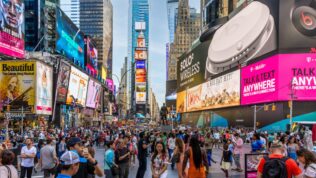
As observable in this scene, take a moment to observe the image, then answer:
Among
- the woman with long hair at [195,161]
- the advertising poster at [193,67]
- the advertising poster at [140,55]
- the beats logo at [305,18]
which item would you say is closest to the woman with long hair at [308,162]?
the woman with long hair at [195,161]

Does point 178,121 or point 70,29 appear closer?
point 70,29

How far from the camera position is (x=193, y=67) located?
367ft

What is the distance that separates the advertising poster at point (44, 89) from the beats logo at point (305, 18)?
37.0 m

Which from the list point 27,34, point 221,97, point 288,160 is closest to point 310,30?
point 221,97

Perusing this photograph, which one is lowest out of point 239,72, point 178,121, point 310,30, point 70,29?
point 178,121

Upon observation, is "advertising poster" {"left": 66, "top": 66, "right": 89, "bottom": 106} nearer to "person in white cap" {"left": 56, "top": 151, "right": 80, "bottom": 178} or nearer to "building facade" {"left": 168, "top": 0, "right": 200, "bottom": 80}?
"person in white cap" {"left": 56, "top": 151, "right": 80, "bottom": 178}

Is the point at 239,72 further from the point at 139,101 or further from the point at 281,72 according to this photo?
the point at 139,101

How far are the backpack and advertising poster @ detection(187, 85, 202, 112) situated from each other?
95.3 metres

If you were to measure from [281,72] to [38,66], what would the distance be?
35059 millimetres

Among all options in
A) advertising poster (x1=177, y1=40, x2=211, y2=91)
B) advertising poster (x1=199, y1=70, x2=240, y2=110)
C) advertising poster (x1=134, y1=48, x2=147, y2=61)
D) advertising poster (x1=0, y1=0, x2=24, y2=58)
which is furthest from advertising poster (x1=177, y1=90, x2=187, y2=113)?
advertising poster (x1=0, y1=0, x2=24, y2=58)

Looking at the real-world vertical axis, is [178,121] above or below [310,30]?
below

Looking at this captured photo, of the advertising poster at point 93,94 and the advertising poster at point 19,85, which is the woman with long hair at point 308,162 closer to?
the advertising poster at point 19,85

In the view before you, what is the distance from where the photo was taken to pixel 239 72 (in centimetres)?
7269

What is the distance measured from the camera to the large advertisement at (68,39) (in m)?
88.6
